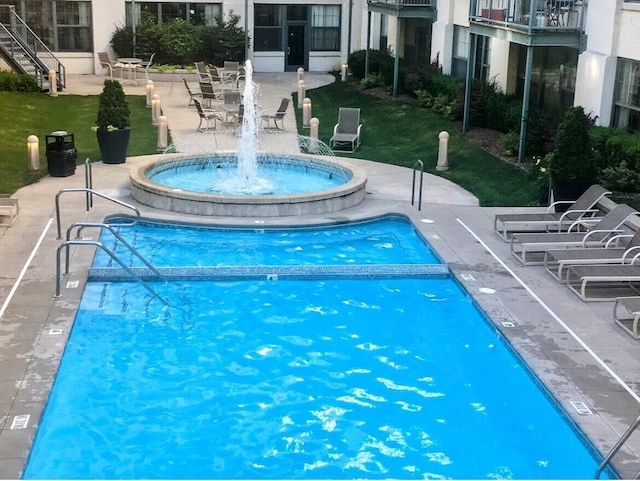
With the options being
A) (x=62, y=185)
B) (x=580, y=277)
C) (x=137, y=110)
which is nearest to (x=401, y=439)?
(x=580, y=277)

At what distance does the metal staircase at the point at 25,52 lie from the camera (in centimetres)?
3116

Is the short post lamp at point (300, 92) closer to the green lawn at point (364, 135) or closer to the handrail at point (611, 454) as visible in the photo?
the green lawn at point (364, 135)

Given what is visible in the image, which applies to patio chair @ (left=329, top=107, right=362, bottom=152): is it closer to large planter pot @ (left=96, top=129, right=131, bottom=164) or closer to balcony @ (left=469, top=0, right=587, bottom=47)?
balcony @ (left=469, top=0, right=587, bottom=47)

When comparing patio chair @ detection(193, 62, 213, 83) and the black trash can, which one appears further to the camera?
patio chair @ detection(193, 62, 213, 83)

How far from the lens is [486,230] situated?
52.2ft

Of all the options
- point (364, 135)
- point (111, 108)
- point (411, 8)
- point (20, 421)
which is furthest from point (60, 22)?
point (20, 421)

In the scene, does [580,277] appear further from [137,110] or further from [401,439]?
[137,110]

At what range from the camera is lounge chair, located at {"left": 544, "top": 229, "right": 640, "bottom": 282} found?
13.0 m

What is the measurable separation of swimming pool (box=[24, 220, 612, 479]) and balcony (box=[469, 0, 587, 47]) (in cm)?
860

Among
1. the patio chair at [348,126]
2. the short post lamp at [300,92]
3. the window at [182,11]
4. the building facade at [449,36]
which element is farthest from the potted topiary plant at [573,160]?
the window at [182,11]

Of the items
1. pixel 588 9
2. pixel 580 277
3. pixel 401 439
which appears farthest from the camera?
pixel 588 9

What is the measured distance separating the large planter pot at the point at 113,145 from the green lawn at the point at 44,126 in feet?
2.71

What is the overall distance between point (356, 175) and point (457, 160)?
4490 mm

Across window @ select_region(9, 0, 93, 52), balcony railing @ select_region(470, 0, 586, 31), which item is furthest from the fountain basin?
window @ select_region(9, 0, 93, 52)
